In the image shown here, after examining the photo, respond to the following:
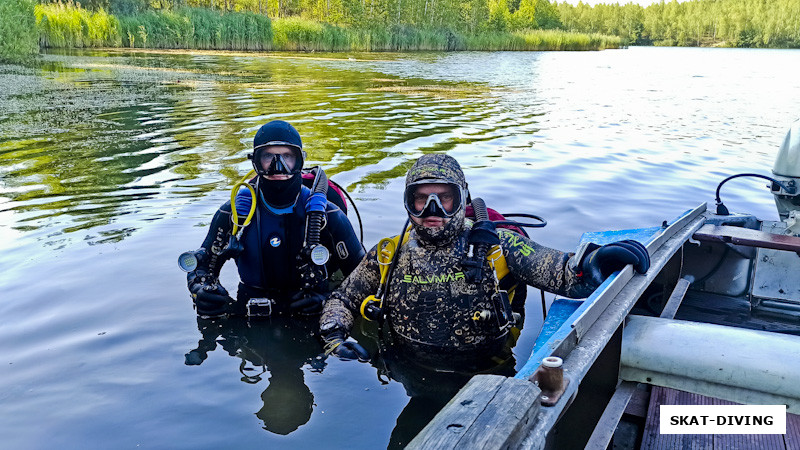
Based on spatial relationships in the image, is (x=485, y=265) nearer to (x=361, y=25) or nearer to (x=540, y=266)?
(x=540, y=266)

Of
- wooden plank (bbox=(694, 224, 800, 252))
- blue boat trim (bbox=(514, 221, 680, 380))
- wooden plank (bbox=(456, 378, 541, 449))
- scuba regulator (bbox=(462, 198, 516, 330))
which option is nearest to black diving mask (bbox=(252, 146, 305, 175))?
scuba regulator (bbox=(462, 198, 516, 330))

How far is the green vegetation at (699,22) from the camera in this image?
76625mm

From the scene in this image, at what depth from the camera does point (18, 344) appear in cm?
435

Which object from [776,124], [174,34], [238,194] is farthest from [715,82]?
[238,194]

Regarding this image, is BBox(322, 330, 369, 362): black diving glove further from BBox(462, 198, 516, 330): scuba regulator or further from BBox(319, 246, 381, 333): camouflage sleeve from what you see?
BBox(462, 198, 516, 330): scuba regulator

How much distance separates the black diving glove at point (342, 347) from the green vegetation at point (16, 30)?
68.5ft

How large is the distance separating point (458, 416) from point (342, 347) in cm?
171

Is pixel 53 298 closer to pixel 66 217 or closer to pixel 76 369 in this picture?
pixel 76 369

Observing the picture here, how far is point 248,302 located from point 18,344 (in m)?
1.51

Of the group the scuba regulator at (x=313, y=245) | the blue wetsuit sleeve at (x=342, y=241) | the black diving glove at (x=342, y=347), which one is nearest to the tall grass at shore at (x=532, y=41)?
the blue wetsuit sleeve at (x=342, y=241)

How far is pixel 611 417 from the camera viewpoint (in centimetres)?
269

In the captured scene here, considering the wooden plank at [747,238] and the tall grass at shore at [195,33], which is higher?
the tall grass at shore at [195,33]

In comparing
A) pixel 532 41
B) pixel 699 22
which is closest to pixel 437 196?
pixel 532 41

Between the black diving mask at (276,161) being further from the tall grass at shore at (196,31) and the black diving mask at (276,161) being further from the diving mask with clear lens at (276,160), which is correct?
the tall grass at shore at (196,31)
